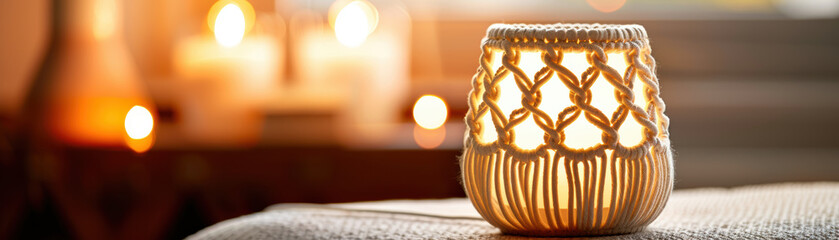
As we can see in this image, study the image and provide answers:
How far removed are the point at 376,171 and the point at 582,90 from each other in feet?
2.78

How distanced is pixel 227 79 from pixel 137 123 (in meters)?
0.23

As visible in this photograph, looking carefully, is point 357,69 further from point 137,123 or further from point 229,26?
point 137,123

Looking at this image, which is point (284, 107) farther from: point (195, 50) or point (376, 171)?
point (376, 171)

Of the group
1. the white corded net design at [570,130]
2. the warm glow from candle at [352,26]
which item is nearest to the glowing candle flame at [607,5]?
the warm glow from candle at [352,26]

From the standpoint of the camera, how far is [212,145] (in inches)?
59.4

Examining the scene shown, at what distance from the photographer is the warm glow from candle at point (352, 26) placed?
72.2 inches

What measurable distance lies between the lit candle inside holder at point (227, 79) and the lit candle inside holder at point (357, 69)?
0.09 meters

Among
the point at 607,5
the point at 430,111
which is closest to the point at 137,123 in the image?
the point at 430,111

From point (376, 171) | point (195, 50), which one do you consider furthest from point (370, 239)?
point (195, 50)

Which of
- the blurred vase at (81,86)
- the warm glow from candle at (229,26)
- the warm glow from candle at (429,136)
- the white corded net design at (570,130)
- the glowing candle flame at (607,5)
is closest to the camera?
the white corded net design at (570,130)

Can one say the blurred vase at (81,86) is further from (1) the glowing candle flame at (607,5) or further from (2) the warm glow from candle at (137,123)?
(1) the glowing candle flame at (607,5)

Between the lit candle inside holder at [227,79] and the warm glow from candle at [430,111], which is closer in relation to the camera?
the lit candle inside holder at [227,79]

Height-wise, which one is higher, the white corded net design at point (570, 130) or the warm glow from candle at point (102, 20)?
the warm glow from candle at point (102, 20)

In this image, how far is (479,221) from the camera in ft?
2.33
